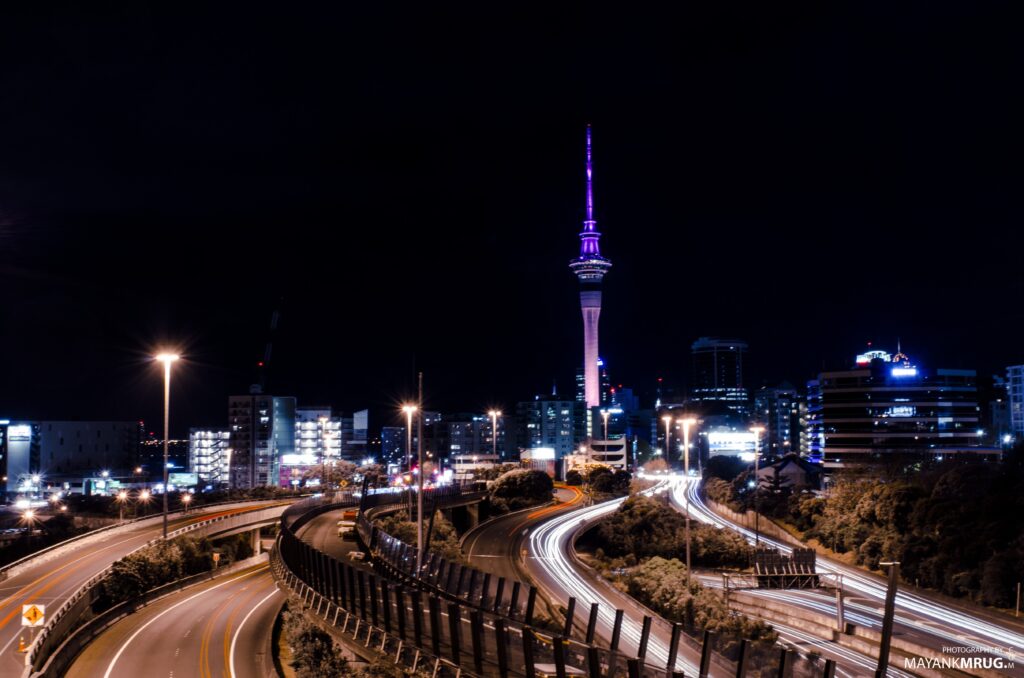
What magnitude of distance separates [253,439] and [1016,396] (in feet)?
409

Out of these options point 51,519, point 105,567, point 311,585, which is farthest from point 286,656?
point 51,519

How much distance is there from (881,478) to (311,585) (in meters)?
58.8

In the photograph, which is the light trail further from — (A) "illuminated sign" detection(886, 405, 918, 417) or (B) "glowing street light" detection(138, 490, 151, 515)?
(A) "illuminated sign" detection(886, 405, 918, 417)

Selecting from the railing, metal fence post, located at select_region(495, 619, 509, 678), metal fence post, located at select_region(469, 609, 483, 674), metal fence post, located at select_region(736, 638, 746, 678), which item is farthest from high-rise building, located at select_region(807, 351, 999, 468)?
metal fence post, located at select_region(736, 638, 746, 678)

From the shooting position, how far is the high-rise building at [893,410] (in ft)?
346

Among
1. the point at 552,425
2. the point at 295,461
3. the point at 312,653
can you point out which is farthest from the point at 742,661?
the point at 552,425

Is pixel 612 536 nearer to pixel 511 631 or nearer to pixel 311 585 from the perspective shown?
pixel 311 585

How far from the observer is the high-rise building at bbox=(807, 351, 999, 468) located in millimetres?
105375

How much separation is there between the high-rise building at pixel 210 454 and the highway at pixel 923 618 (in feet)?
402

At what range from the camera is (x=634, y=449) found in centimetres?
16300

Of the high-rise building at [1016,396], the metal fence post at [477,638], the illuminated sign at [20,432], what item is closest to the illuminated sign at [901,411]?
the high-rise building at [1016,396]

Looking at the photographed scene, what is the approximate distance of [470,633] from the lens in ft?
48.5

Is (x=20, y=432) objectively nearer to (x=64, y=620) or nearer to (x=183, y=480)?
(x=183, y=480)

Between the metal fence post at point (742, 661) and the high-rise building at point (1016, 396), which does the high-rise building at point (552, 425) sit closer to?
the high-rise building at point (1016, 396)
